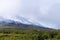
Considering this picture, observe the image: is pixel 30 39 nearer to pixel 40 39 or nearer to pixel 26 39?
pixel 26 39

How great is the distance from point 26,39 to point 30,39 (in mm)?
947

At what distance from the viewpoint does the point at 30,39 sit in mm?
47781

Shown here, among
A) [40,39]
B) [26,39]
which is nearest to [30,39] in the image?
[26,39]

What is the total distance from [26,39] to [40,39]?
4.55m

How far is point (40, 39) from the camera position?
51.0m

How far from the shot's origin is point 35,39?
4953cm

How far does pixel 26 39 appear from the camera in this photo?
157 feet

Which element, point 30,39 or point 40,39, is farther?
point 40,39

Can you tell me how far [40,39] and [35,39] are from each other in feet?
6.45
